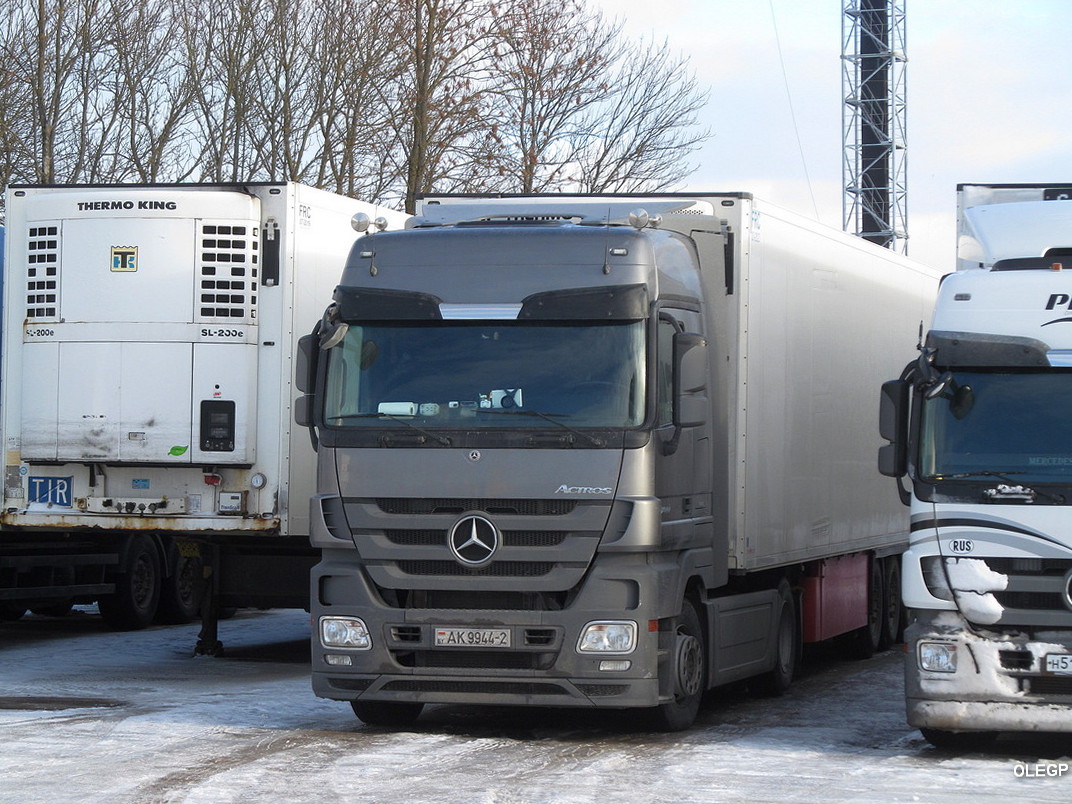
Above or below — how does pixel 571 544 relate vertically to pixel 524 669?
above

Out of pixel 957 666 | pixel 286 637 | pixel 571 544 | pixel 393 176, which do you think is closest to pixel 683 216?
pixel 571 544

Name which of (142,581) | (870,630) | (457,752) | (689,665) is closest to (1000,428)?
(689,665)

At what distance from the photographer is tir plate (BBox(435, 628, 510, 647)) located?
10289 mm

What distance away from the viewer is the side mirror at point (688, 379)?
34.4 feet

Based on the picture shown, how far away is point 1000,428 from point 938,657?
1358mm

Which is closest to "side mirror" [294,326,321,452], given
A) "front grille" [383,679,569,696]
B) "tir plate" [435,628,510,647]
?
"tir plate" [435,628,510,647]

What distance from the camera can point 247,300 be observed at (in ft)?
45.1

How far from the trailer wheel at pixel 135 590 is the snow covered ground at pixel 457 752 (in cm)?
320

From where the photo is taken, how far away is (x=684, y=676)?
11.0m

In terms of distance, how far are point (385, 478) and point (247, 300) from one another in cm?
381

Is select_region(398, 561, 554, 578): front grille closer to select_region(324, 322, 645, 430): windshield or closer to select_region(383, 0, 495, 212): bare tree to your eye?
select_region(324, 322, 645, 430): windshield

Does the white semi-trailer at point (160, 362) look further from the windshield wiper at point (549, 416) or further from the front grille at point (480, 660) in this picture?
the windshield wiper at point (549, 416)

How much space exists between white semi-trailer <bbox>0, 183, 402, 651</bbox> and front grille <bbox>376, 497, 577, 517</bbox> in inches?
139

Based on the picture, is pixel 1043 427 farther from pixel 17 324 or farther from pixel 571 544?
pixel 17 324
